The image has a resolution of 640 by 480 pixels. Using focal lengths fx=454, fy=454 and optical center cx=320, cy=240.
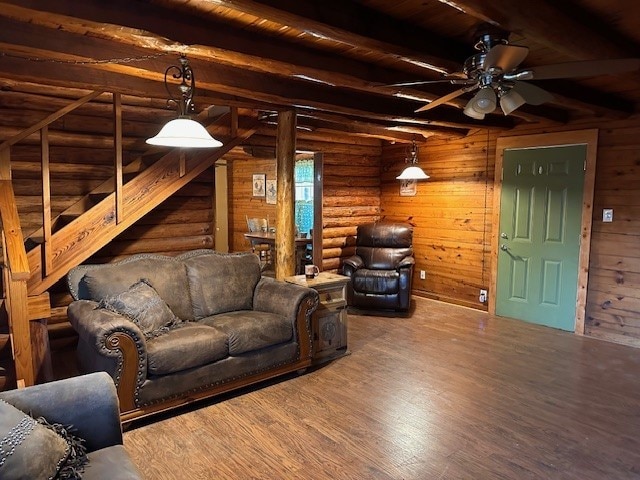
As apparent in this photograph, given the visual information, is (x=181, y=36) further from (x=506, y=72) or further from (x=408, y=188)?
(x=408, y=188)

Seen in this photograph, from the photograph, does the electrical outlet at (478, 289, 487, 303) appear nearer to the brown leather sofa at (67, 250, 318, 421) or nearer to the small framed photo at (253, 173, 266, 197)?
the brown leather sofa at (67, 250, 318, 421)

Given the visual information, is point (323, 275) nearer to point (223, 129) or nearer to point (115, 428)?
point (223, 129)

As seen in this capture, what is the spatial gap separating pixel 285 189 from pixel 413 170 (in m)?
2.19

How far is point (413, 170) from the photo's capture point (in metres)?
5.70

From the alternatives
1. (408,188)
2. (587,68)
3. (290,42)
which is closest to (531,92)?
(587,68)

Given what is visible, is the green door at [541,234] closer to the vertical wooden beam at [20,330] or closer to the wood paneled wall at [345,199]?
the wood paneled wall at [345,199]

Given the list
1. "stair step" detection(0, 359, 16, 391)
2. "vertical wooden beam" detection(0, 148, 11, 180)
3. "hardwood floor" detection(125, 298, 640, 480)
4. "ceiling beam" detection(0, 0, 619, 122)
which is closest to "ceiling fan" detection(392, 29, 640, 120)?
"ceiling beam" detection(0, 0, 619, 122)

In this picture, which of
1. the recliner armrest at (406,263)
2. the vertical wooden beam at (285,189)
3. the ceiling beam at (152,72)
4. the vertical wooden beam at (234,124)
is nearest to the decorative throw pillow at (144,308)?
the vertical wooden beam at (285,189)

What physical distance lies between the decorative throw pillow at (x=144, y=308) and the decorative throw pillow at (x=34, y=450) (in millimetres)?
1334

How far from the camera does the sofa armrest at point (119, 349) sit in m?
2.68

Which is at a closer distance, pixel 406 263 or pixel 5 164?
pixel 5 164

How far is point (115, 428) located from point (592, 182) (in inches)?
189

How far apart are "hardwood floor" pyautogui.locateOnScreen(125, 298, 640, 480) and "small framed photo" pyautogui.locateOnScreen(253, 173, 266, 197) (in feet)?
16.7

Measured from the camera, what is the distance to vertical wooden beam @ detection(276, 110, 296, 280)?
4164 mm
